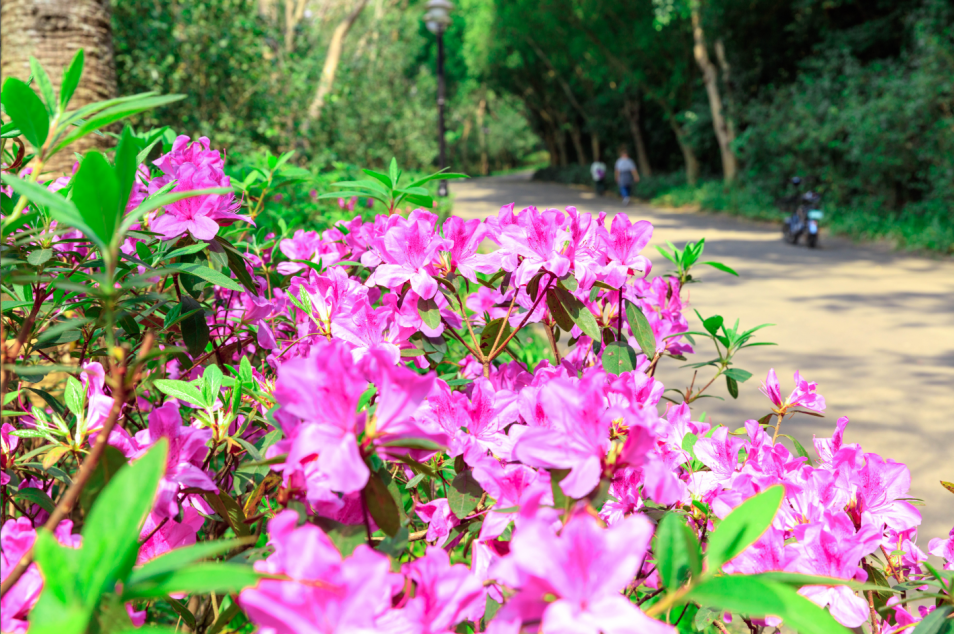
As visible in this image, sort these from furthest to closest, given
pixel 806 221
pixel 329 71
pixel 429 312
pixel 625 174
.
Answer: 1. pixel 625 174
2. pixel 806 221
3. pixel 329 71
4. pixel 429 312

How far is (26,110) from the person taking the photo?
64 cm

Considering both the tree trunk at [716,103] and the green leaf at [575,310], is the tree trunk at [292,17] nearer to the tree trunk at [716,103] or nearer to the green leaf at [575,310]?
the tree trunk at [716,103]

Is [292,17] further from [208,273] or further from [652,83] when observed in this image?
[652,83]

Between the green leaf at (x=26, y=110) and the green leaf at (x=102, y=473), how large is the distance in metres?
0.32

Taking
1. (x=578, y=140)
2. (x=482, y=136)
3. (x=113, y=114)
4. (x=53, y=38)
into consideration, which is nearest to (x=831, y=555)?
(x=113, y=114)

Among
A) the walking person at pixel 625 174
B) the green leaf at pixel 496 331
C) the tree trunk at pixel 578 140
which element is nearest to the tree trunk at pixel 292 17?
the green leaf at pixel 496 331

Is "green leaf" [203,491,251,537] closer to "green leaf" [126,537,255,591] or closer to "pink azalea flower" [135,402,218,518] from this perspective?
"pink azalea flower" [135,402,218,518]

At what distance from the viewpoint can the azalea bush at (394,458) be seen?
1.55 feet

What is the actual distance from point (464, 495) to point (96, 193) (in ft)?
1.76

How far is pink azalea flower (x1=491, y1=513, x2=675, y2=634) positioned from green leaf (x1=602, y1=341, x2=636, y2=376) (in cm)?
61

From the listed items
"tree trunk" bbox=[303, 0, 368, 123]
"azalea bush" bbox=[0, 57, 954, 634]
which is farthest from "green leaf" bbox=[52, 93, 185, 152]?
"tree trunk" bbox=[303, 0, 368, 123]

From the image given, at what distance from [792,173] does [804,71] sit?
3.06 metres

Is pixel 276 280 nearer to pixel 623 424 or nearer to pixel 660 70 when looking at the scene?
pixel 623 424

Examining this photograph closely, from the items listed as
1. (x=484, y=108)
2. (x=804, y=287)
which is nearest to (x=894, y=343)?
(x=804, y=287)
